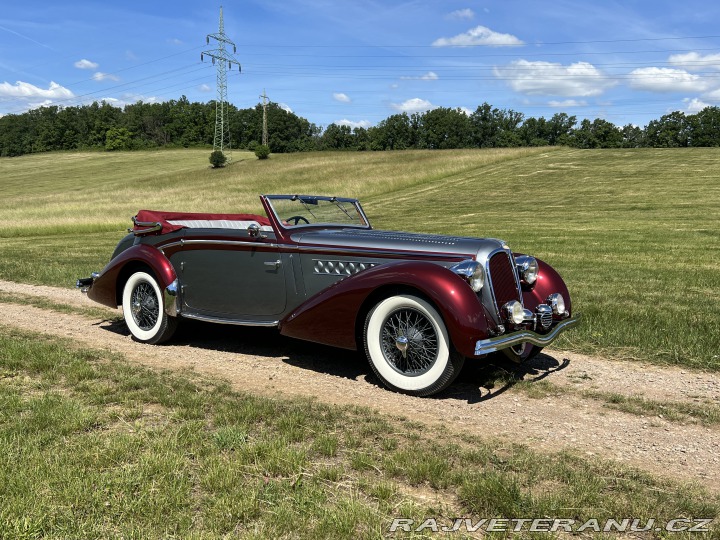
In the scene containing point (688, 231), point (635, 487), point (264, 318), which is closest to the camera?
point (635, 487)

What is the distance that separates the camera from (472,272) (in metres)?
4.69

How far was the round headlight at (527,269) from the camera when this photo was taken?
18.8ft

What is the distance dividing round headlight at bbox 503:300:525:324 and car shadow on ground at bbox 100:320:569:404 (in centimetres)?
66

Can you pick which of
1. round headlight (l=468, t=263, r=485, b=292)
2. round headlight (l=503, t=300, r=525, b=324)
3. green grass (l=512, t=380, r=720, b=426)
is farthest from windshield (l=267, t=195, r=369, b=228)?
green grass (l=512, t=380, r=720, b=426)

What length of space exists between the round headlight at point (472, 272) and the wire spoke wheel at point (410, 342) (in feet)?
1.55

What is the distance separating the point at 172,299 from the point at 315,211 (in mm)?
1866

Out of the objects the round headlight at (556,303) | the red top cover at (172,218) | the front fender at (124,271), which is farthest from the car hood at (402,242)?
the front fender at (124,271)

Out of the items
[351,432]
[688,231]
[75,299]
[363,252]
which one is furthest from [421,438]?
[688,231]

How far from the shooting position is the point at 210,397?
4.54 m

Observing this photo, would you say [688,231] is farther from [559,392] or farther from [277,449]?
[277,449]

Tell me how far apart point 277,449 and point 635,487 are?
80.8 inches

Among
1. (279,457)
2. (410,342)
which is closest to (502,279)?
(410,342)

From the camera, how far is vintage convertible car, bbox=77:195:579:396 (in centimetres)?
465

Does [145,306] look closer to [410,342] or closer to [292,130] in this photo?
[410,342]
